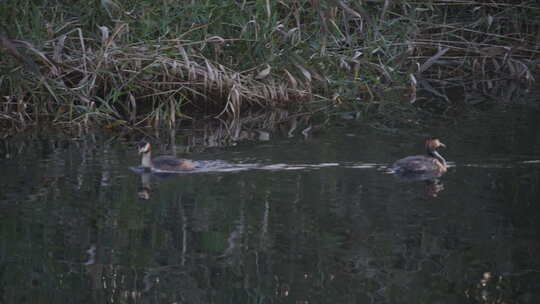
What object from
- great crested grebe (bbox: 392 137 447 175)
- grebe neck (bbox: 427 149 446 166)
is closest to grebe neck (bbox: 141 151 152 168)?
great crested grebe (bbox: 392 137 447 175)

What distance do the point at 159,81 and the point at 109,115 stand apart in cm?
89

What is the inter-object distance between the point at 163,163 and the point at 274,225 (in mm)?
2349

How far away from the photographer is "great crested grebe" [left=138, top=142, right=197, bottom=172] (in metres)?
9.45

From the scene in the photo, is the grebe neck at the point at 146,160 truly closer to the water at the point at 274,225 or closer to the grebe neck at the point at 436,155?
the water at the point at 274,225

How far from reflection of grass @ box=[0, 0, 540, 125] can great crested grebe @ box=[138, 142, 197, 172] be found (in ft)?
6.35

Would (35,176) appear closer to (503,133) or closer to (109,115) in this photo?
(109,115)

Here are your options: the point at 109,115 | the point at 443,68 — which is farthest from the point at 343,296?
the point at 443,68

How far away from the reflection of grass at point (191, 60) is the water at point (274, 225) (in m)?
1.18

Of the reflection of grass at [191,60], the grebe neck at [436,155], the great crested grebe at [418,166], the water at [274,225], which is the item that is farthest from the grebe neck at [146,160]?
the grebe neck at [436,155]

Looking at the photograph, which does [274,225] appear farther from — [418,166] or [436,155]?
[436,155]

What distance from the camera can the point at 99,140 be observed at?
1105cm

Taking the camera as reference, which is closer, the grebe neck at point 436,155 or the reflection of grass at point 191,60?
the grebe neck at point 436,155

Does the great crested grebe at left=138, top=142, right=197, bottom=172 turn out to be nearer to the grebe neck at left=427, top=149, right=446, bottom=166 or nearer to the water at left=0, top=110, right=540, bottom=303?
the water at left=0, top=110, right=540, bottom=303

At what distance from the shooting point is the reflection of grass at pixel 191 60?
460 inches
